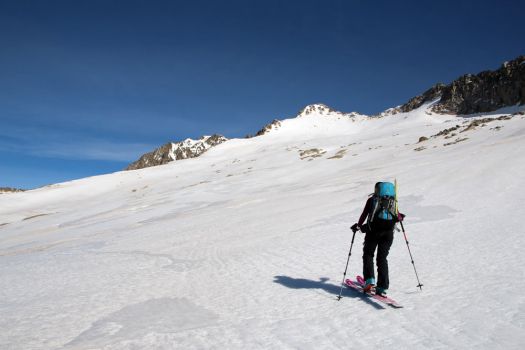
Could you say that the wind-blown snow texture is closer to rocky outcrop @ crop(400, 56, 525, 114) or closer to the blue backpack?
the blue backpack

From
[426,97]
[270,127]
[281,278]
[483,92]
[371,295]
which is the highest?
[270,127]

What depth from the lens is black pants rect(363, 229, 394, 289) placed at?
7094 millimetres

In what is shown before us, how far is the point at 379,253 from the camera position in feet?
23.8

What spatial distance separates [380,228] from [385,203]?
520 mm

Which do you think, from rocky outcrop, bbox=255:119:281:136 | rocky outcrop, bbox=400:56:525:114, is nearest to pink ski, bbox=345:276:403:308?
rocky outcrop, bbox=400:56:525:114

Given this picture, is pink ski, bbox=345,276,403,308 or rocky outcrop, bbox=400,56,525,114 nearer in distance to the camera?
pink ski, bbox=345,276,403,308

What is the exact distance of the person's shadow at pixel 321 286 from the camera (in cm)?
740

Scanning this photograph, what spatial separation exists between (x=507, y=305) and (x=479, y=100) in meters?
131

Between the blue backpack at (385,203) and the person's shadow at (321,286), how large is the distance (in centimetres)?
164

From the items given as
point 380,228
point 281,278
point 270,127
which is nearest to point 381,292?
point 380,228

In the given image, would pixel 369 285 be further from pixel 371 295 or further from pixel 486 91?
pixel 486 91

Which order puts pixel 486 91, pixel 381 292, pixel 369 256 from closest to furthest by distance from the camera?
pixel 381 292 < pixel 369 256 < pixel 486 91

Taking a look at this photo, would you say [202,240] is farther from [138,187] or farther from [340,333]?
[138,187]

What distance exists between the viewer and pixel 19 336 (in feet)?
21.3
